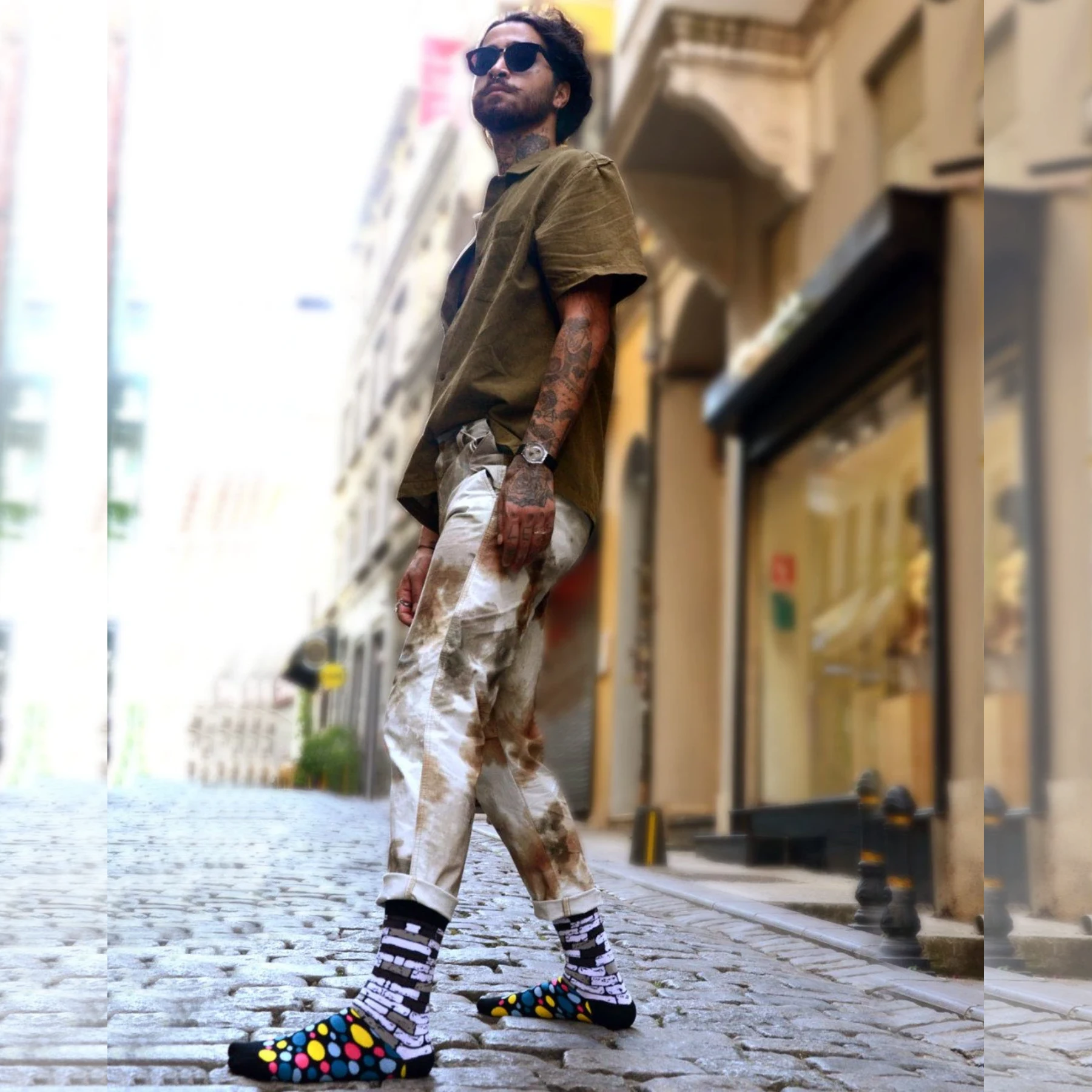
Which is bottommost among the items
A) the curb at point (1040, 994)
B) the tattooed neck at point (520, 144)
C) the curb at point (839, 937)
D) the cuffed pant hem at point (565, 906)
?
the curb at point (839, 937)

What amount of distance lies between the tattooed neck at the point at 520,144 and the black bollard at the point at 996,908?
157 cm

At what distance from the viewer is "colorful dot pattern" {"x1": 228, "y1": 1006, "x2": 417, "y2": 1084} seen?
2236 mm

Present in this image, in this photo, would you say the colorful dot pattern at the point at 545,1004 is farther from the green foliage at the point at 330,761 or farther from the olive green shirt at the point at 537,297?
the green foliage at the point at 330,761

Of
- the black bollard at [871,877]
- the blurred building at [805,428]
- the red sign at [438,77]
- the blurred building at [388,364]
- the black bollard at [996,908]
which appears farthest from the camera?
the blurred building at [388,364]

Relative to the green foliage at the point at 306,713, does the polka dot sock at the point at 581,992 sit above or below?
below

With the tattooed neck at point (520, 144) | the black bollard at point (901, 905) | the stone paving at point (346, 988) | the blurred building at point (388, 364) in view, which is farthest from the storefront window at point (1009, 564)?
the blurred building at point (388, 364)

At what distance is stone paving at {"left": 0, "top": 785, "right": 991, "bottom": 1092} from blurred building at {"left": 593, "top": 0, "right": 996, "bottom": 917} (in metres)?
2.11

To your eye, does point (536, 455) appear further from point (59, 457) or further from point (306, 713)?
point (306, 713)

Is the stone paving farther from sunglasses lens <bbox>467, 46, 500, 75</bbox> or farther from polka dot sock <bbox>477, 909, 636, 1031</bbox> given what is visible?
sunglasses lens <bbox>467, 46, 500, 75</bbox>

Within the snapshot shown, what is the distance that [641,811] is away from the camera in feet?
26.3

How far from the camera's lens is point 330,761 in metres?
17.8

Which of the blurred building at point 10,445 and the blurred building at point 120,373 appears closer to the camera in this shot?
the blurred building at point 10,445

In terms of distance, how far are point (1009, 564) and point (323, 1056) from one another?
3.76 metres

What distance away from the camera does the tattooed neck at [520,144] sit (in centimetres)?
297
